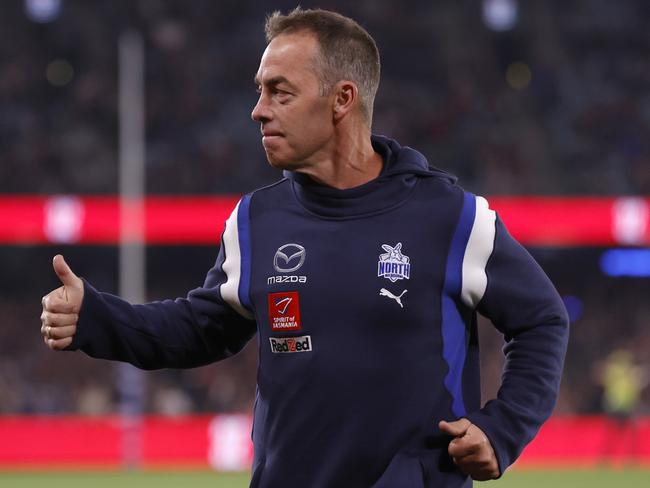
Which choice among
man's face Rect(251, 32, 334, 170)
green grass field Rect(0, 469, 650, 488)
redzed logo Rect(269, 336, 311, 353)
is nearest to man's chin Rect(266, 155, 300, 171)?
man's face Rect(251, 32, 334, 170)

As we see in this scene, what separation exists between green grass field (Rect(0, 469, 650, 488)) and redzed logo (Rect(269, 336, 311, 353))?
35.1 feet

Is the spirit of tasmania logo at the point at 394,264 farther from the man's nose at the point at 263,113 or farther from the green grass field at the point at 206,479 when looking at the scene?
the green grass field at the point at 206,479

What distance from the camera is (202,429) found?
18766mm

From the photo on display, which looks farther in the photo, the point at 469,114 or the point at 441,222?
the point at 469,114

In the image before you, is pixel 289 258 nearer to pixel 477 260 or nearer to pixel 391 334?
pixel 391 334

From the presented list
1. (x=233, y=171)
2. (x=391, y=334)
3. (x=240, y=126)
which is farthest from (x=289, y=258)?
(x=240, y=126)

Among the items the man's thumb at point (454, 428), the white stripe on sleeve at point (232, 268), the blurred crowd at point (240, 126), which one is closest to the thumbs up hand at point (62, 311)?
the white stripe on sleeve at point (232, 268)

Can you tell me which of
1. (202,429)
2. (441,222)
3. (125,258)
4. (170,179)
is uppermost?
(170,179)

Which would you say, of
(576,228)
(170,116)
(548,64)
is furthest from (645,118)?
(170,116)

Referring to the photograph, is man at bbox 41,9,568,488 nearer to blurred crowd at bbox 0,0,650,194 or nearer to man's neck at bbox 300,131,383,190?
man's neck at bbox 300,131,383,190

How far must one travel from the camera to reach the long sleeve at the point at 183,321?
3.77 meters

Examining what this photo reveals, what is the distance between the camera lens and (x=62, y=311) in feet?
12.1

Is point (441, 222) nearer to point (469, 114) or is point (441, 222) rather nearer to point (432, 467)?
point (432, 467)

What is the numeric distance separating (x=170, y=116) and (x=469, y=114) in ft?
16.7
